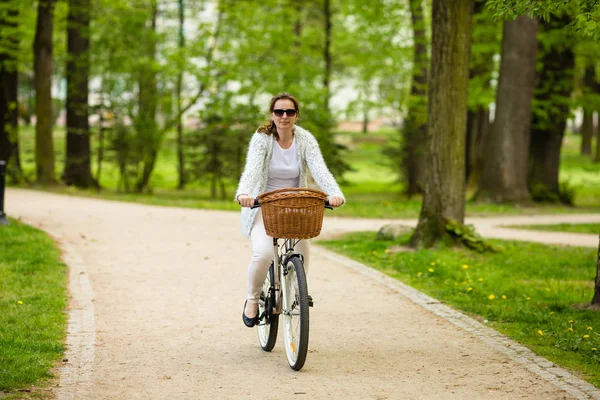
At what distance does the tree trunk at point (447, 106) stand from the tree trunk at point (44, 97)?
16.2 metres

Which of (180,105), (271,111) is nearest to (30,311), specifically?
(271,111)

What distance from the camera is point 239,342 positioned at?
7.66 metres

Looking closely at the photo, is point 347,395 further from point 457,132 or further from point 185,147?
point 185,147

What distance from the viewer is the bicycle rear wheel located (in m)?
7.07

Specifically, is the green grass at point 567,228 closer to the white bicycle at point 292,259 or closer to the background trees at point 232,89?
the background trees at point 232,89

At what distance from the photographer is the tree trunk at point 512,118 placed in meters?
23.1

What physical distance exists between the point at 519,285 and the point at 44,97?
19435mm

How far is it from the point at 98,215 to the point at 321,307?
34.1ft

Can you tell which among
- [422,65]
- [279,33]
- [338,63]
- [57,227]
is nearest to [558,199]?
[422,65]

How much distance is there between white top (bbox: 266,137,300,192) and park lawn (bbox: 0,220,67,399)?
194 cm

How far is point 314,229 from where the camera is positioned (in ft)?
21.1

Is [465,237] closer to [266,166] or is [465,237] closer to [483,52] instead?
[266,166]

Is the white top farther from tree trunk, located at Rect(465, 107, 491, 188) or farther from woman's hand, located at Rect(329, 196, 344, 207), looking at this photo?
tree trunk, located at Rect(465, 107, 491, 188)

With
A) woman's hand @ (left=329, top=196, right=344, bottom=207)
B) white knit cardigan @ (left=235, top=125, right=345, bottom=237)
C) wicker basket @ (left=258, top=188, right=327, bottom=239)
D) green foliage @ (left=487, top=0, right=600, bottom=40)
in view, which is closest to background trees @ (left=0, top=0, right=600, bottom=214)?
green foliage @ (left=487, top=0, right=600, bottom=40)
